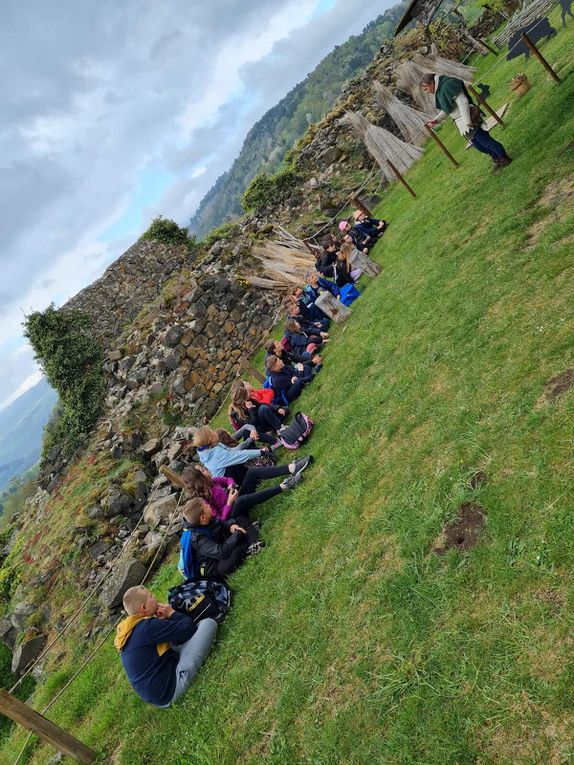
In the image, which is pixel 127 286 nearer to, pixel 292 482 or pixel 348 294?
pixel 348 294

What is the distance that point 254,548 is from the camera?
6215mm

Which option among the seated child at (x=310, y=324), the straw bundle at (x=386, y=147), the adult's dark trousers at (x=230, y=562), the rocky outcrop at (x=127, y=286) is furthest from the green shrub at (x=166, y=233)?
the adult's dark trousers at (x=230, y=562)

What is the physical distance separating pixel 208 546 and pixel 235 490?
4.05 feet

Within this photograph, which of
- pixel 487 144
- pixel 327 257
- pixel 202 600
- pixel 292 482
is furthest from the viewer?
pixel 327 257

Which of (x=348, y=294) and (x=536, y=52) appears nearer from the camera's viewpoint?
(x=536, y=52)

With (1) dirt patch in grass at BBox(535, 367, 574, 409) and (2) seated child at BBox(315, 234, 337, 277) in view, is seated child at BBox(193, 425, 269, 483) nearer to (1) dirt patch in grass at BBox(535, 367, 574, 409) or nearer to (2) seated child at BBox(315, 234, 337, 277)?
(1) dirt patch in grass at BBox(535, 367, 574, 409)

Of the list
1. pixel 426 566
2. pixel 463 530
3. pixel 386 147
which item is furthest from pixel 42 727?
pixel 386 147

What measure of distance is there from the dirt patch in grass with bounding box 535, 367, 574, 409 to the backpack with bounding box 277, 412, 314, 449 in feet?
14.7

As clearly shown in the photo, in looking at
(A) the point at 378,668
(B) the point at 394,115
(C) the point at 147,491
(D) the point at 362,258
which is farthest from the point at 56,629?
(B) the point at 394,115

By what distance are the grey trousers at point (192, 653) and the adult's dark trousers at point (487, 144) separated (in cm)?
929

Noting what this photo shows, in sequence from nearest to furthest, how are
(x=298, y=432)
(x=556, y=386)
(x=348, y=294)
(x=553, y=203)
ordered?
1. (x=556, y=386)
2. (x=553, y=203)
3. (x=298, y=432)
4. (x=348, y=294)

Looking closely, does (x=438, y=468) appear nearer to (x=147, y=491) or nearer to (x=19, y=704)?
(x=19, y=704)

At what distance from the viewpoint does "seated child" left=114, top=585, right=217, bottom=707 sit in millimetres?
4730

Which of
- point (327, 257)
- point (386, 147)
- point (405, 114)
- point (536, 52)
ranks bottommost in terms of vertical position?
point (327, 257)
